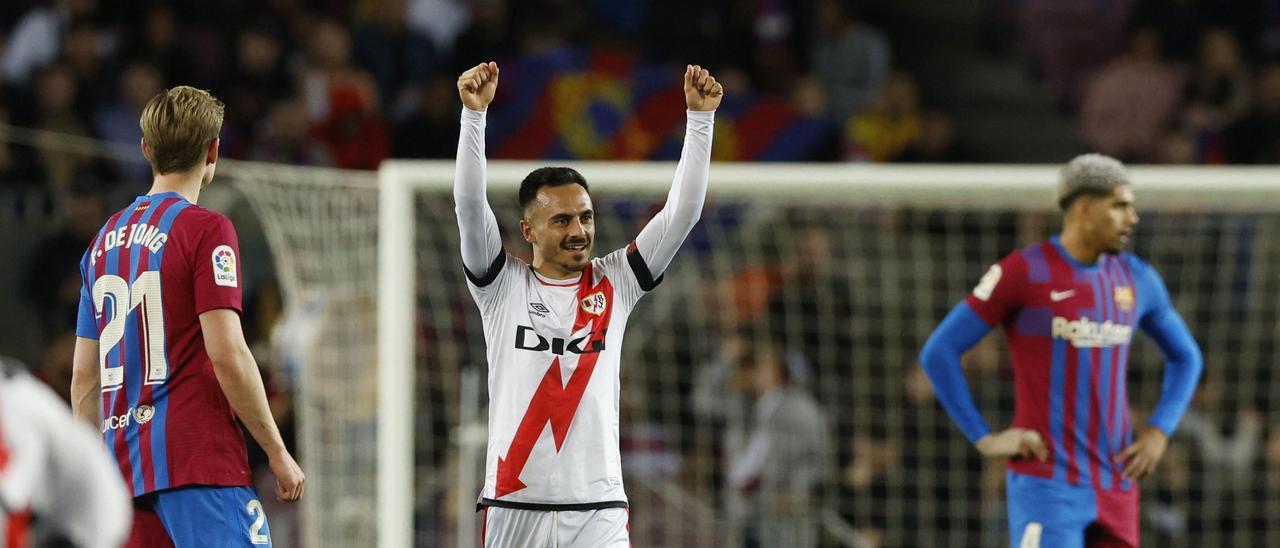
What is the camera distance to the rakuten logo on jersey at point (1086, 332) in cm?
539

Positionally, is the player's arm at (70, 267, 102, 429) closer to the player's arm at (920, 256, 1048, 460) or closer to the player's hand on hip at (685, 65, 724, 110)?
the player's hand on hip at (685, 65, 724, 110)

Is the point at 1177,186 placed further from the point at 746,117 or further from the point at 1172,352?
the point at 746,117

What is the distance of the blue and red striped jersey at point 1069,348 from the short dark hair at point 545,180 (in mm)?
1648

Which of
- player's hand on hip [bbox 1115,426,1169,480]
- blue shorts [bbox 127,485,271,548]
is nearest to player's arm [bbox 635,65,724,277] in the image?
blue shorts [bbox 127,485,271,548]

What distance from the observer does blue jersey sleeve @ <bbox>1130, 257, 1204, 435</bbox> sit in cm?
557

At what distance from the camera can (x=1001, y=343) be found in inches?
350

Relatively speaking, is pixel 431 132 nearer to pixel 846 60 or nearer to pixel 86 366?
pixel 846 60

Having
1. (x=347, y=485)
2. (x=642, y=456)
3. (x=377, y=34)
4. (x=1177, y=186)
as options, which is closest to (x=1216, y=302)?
(x=1177, y=186)

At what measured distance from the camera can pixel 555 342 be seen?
4.52 metres

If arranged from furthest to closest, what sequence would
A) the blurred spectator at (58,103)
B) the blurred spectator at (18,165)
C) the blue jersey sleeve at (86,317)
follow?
the blurred spectator at (58,103) → the blurred spectator at (18,165) → the blue jersey sleeve at (86,317)

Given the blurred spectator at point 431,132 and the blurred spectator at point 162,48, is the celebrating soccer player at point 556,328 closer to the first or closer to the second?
the blurred spectator at point 431,132

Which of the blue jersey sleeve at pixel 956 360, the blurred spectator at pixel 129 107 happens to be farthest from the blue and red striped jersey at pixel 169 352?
the blurred spectator at pixel 129 107

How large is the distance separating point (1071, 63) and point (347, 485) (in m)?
6.86

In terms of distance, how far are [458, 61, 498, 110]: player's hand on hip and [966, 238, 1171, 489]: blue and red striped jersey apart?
6.56 feet
